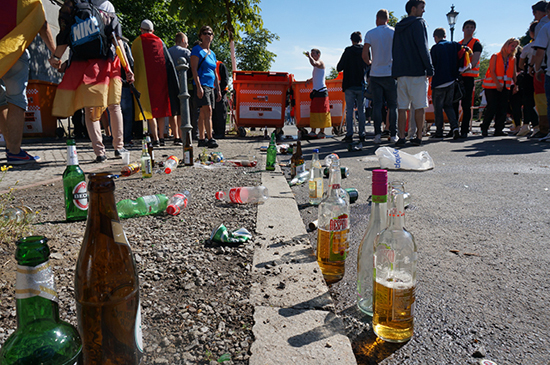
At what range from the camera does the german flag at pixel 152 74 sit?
24.3ft

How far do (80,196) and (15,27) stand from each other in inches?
133

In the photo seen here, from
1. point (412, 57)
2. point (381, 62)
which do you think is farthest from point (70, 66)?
point (412, 57)

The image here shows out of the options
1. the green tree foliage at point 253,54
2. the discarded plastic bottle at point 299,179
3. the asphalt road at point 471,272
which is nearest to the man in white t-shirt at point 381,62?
the asphalt road at point 471,272

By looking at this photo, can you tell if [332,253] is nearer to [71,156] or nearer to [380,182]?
[380,182]

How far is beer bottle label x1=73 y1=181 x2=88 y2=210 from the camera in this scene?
279 cm

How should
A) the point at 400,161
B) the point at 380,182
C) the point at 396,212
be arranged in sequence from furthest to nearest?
the point at 400,161 < the point at 380,182 < the point at 396,212

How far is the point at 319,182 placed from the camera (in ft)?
12.2

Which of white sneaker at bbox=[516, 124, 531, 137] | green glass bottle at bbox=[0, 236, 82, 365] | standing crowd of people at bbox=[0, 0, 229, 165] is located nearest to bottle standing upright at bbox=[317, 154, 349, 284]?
green glass bottle at bbox=[0, 236, 82, 365]

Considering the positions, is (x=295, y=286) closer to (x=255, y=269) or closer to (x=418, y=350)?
(x=255, y=269)

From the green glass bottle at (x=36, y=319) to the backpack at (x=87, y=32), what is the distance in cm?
477

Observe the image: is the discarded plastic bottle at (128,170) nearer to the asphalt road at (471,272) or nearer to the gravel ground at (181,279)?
the gravel ground at (181,279)

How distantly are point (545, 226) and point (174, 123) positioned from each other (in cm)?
770

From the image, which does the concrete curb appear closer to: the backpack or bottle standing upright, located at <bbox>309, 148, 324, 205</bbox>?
bottle standing upright, located at <bbox>309, 148, 324, 205</bbox>

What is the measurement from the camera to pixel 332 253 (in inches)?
82.5
